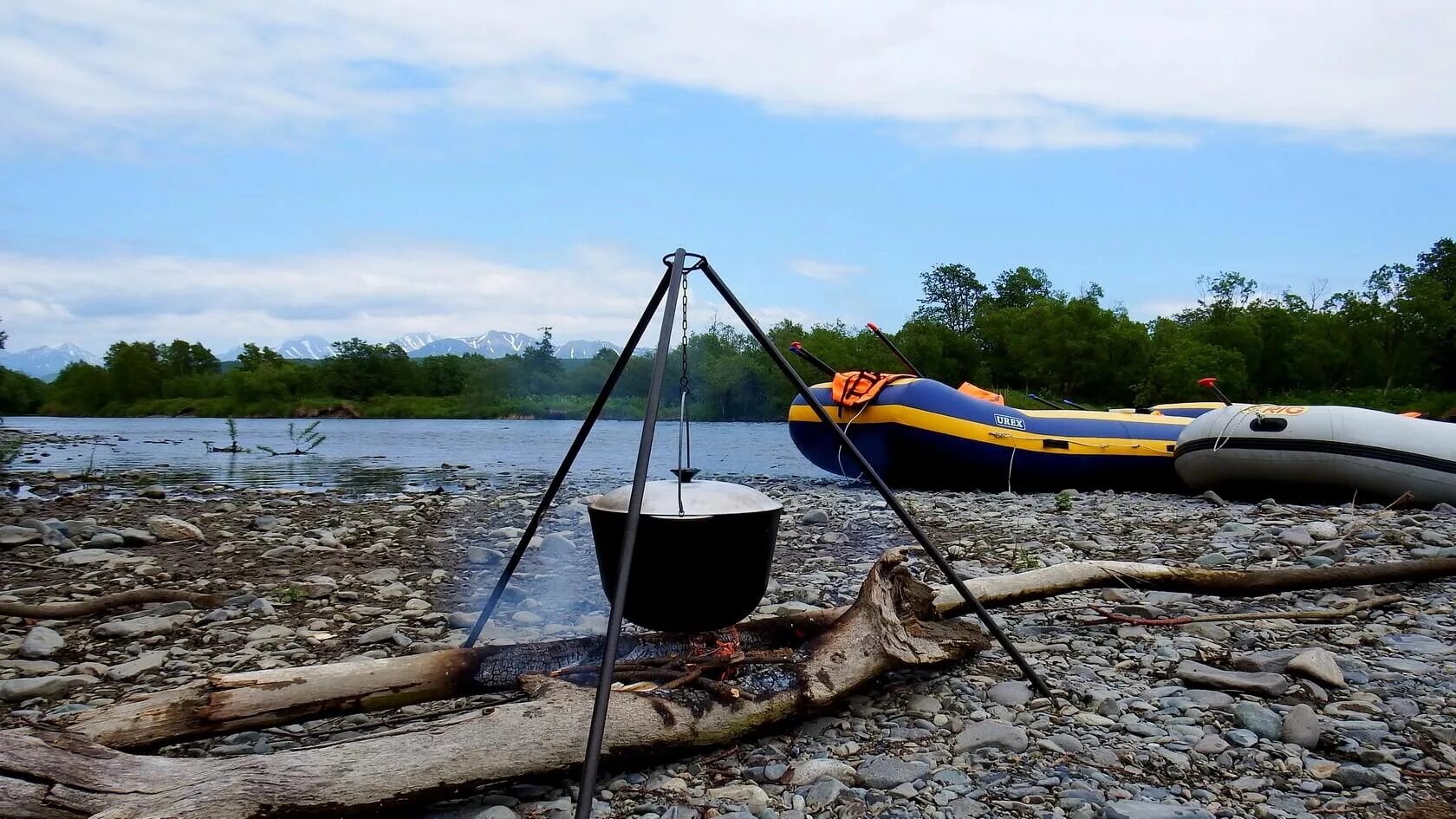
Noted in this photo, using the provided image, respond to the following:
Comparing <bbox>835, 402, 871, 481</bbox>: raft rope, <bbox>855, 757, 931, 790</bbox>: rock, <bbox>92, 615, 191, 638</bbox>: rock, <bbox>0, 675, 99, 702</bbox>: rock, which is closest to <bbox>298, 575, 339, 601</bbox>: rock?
<bbox>92, 615, 191, 638</bbox>: rock

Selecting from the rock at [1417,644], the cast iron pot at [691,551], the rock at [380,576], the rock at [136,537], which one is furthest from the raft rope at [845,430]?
the cast iron pot at [691,551]

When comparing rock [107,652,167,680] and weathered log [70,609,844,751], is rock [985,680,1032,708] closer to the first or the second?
weathered log [70,609,844,751]

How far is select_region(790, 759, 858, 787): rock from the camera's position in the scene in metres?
3.12

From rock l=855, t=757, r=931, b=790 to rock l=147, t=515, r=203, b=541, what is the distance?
7.25 m

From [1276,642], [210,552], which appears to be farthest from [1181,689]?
[210,552]

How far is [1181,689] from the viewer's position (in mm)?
3922

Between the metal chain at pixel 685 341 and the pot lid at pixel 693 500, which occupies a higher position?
the metal chain at pixel 685 341

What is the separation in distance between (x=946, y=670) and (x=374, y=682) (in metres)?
2.58

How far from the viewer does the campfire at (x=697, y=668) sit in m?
3.47

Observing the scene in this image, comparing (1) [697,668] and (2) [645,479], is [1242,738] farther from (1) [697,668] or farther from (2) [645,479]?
(2) [645,479]

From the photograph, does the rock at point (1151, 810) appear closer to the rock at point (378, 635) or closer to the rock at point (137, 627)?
the rock at point (378, 635)

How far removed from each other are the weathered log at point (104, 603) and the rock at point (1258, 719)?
5.78m

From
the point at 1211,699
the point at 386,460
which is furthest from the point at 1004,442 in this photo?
the point at 386,460

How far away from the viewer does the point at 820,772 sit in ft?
10.4
